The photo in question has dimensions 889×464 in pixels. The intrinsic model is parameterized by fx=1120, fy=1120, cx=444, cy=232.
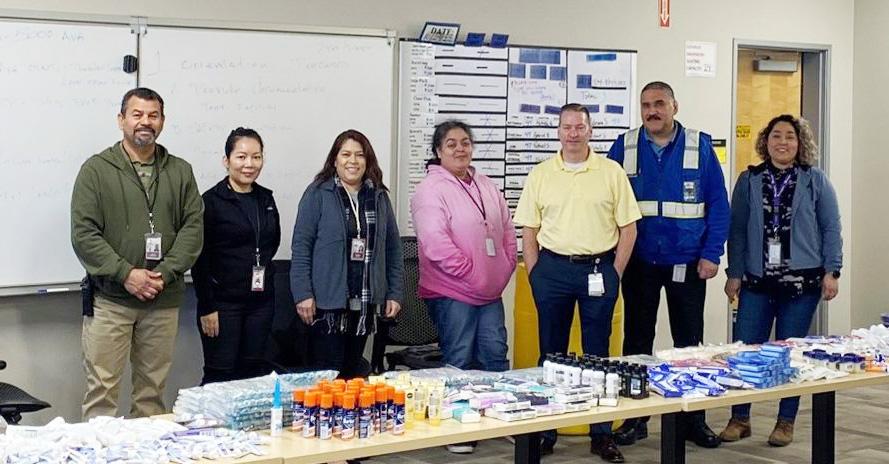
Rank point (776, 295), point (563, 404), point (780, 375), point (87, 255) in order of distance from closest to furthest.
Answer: point (563, 404) → point (780, 375) → point (87, 255) → point (776, 295)

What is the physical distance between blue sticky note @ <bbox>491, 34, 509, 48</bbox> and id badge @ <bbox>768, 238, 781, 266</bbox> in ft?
6.15

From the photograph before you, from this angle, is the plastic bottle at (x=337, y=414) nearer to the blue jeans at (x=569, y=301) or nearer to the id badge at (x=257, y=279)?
the id badge at (x=257, y=279)

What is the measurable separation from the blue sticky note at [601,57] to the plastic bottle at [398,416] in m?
3.81

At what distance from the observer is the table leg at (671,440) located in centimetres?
395

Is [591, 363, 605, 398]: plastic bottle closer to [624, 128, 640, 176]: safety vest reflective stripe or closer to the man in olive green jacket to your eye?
the man in olive green jacket

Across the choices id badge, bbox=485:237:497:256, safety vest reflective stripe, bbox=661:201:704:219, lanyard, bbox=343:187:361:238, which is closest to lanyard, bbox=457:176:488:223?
id badge, bbox=485:237:497:256

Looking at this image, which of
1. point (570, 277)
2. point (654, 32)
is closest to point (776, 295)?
point (570, 277)

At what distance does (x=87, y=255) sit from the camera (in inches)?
177

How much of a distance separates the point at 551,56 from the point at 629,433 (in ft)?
7.31

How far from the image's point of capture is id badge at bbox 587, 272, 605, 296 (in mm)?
5105

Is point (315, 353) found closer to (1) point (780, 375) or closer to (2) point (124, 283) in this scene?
(2) point (124, 283)

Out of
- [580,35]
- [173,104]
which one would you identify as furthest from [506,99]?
[173,104]

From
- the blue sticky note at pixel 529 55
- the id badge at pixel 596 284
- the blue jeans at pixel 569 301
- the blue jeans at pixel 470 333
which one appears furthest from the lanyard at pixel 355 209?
the blue sticky note at pixel 529 55

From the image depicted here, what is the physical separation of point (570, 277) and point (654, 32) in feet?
7.88
